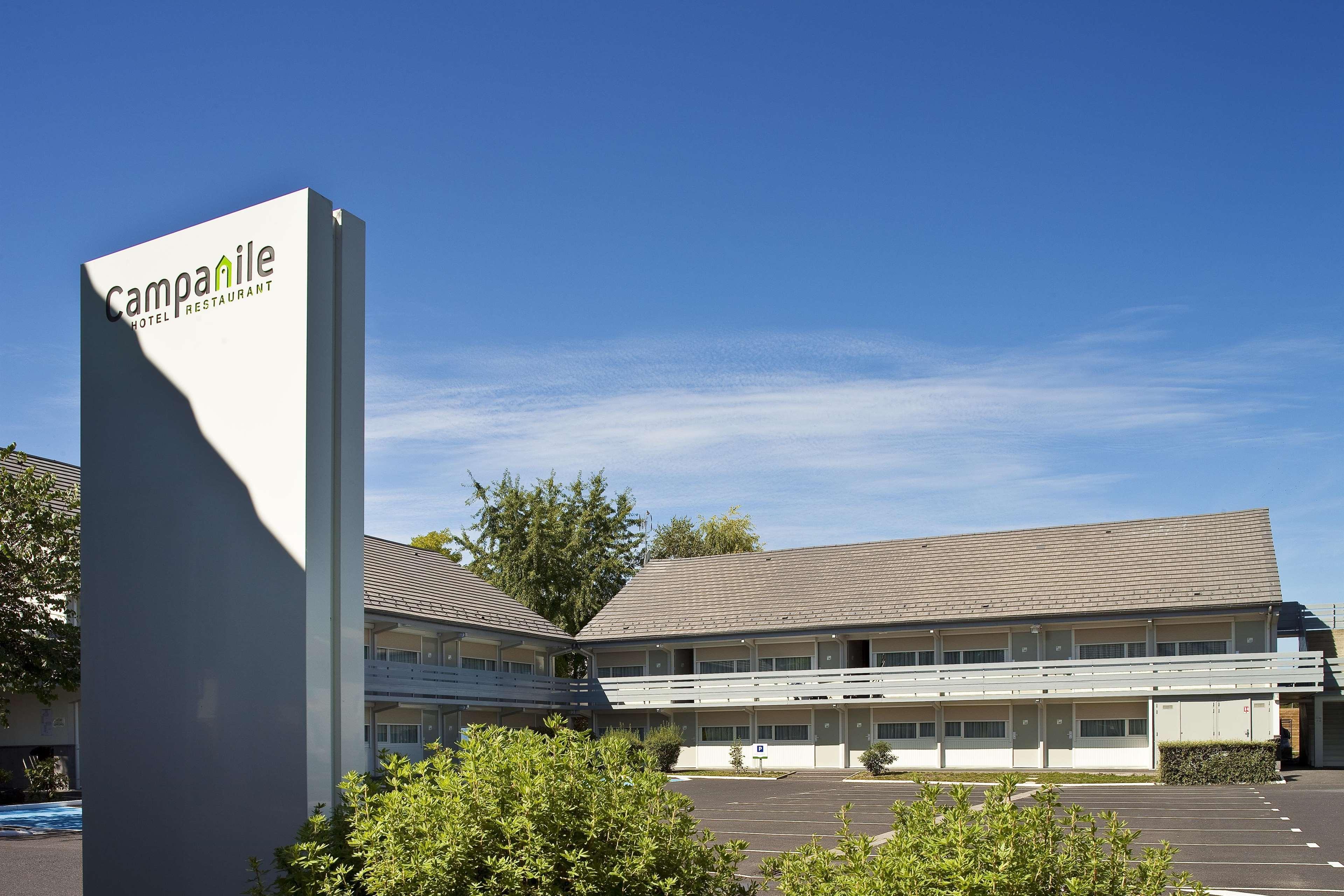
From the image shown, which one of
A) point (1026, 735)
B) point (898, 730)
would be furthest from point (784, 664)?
point (1026, 735)

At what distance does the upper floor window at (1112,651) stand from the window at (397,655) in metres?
21.7

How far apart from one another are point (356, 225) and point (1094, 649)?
111ft

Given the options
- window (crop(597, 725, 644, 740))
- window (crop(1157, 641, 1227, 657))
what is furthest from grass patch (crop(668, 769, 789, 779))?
window (crop(1157, 641, 1227, 657))

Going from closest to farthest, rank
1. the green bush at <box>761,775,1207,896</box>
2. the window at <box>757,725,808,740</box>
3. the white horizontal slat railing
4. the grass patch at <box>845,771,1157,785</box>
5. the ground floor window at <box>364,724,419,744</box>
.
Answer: the green bush at <box>761,775,1207,896</box>
the grass patch at <box>845,771,1157,785</box>
the white horizontal slat railing
the ground floor window at <box>364,724,419,744</box>
the window at <box>757,725,808,740</box>

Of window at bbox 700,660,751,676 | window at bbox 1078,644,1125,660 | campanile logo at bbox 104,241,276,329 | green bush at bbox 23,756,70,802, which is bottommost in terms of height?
green bush at bbox 23,756,70,802

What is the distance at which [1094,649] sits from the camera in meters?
37.2

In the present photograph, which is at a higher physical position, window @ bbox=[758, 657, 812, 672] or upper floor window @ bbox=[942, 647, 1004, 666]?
upper floor window @ bbox=[942, 647, 1004, 666]

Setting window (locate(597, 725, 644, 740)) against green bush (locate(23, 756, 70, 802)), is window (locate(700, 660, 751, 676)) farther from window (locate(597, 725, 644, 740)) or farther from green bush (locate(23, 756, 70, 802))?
green bush (locate(23, 756, 70, 802))

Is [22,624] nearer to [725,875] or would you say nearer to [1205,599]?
[725,875]

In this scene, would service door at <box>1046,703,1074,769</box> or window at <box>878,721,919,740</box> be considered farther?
window at <box>878,721,919,740</box>

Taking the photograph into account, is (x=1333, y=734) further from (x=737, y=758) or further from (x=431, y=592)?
(x=431, y=592)

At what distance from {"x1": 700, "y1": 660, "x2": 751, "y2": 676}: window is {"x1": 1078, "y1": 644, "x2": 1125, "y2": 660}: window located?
11.8 meters

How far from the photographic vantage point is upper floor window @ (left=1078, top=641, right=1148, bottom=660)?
120ft

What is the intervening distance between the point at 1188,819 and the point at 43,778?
81.9ft
